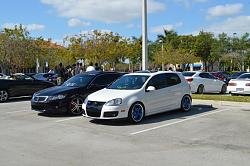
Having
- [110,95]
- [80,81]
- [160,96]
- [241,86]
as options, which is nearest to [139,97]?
[110,95]

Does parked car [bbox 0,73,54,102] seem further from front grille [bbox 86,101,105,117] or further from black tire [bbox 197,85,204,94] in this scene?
black tire [bbox 197,85,204,94]

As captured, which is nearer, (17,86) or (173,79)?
(173,79)

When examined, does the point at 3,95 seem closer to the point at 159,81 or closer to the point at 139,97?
the point at 159,81

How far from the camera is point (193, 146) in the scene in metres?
7.92

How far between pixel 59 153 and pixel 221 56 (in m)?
67.9

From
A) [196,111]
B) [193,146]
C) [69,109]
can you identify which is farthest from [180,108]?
[193,146]

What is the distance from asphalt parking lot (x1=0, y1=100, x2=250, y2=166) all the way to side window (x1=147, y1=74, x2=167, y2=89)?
0.96 metres

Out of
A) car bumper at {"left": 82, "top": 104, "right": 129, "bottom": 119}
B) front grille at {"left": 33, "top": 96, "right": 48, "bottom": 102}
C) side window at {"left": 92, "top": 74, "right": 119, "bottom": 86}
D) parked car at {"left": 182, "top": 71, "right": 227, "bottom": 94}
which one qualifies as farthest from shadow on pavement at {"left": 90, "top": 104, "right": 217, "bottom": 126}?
parked car at {"left": 182, "top": 71, "right": 227, "bottom": 94}

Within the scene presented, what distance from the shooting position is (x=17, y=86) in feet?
58.6

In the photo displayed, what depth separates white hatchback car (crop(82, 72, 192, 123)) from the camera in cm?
1058

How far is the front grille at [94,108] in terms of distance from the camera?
1065cm

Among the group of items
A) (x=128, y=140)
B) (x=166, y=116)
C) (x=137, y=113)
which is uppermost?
(x=137, y=113)

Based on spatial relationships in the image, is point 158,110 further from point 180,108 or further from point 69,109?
point 69,109

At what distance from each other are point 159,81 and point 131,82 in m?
0.90
